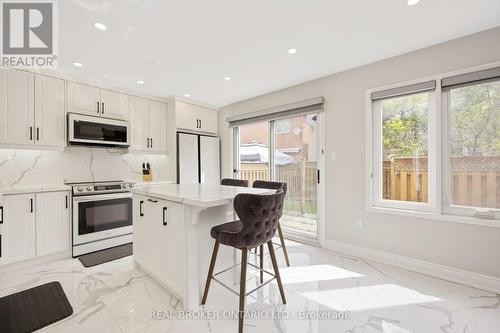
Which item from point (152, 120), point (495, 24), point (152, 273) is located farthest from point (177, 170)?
point (495, 24)

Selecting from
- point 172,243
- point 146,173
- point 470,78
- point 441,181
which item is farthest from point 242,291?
point 146,173

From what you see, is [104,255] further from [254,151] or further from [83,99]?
[254,151]

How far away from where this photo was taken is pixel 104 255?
2.91 meters

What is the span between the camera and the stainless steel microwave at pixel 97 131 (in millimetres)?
3014

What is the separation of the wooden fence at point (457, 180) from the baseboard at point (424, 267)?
2.19 feet

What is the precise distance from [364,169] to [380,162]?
214 mm

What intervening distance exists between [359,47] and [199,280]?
2784 mm

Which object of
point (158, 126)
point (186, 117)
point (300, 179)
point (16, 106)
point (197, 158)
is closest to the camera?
point (16, 106)

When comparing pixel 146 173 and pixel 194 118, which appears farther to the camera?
pixel 194 118

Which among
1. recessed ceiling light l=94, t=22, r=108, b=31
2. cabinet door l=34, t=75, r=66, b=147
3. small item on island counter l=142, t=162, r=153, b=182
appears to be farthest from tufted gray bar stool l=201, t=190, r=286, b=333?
small item on island counter l=142, t=162, r=153, b=182

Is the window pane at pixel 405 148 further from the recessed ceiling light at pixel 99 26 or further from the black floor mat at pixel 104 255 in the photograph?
the black floor mat at pixel 104 255

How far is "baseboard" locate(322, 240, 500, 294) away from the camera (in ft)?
6.86

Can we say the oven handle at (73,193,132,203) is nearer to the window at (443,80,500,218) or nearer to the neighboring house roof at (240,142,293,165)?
the neighboring house roof at (240,142,293,165)

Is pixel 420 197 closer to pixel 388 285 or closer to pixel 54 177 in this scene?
pixel 388 285
